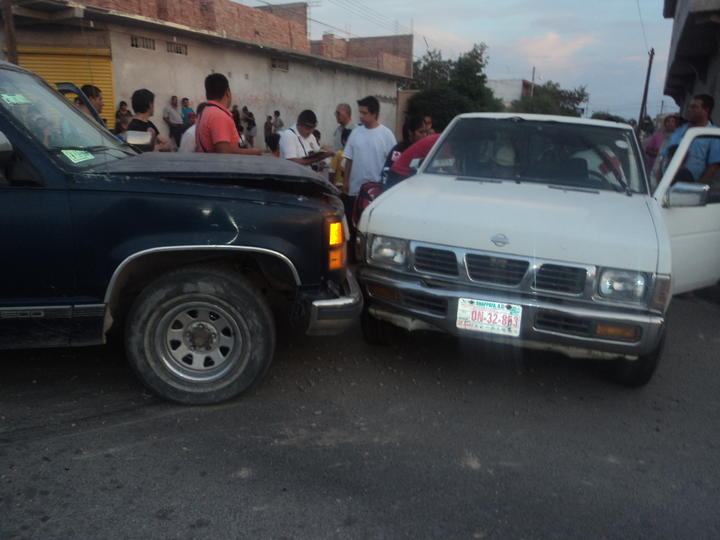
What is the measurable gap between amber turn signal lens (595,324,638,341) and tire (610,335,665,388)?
370mm

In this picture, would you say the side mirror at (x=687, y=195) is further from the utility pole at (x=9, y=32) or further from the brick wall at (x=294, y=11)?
the brick wall at (x=294, y=11)

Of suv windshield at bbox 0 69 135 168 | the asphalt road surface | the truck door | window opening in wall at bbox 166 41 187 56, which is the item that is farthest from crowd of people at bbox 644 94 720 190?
window opening in wall at bbox 166 41 187 56

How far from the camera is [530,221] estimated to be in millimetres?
3641

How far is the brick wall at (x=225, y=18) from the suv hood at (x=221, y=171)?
46.8 feet

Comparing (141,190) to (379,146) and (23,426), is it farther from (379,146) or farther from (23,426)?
(379,146)

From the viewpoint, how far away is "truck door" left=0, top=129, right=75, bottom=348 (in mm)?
3139

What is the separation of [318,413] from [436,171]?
2.30m

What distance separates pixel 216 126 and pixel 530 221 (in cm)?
267

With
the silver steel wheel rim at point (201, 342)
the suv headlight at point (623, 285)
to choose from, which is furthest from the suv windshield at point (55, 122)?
the suv headlight at point (623, 285)

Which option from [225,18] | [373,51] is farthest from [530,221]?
[373,51]

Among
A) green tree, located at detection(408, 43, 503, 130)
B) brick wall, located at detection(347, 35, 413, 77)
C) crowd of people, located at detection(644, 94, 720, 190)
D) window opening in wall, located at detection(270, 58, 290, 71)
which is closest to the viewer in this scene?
crowd of people, located at detection(644, 94, 720, 190)

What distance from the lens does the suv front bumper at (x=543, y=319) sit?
3.39m

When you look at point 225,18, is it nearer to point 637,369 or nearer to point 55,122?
point 55,122

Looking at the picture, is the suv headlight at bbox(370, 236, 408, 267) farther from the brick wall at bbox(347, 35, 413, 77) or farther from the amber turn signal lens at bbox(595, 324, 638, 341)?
the brick wall at bbox(347, 35, 413, 77)
